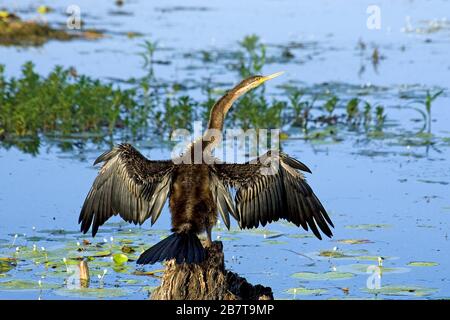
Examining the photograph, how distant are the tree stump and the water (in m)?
0.93

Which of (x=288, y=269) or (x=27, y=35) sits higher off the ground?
(x=27, y=35)

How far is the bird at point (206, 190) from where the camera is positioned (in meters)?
7.01

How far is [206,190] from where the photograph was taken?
7.03m

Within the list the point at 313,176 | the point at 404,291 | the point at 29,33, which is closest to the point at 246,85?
the point at 404,291

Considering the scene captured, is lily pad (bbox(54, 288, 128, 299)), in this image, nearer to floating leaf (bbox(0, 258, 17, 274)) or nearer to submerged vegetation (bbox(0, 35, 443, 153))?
floating leaf (bbox(0, 258, 17, 274))

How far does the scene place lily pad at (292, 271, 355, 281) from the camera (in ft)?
25.7

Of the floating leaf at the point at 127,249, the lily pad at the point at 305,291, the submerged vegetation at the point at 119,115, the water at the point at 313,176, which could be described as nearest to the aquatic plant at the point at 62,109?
the submerged vegetation at the point at 119,115

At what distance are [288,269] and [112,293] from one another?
1.38m

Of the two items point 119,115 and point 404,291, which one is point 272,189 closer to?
point 404,291

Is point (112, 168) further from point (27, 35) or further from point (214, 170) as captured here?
point (27, 35)

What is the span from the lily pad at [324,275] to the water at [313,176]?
1 cm

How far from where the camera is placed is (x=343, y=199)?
9945 millimetres

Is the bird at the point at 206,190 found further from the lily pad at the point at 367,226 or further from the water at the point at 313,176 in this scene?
the lily pad at the point at 367,226
